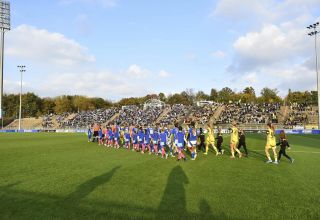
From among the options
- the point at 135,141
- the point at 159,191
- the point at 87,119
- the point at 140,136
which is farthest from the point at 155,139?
the point at 87,119

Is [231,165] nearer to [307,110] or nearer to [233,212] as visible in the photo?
[233,212]

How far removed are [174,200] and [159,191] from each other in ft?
3.49

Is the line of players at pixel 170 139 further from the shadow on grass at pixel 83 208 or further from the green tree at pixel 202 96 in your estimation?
the green tree at pixel 202 96

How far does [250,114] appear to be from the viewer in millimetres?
60875

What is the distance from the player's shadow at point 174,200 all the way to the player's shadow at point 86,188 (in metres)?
2.27

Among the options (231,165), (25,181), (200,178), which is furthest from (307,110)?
(25,181)

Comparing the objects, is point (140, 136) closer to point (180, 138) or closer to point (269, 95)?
point (180, 138)

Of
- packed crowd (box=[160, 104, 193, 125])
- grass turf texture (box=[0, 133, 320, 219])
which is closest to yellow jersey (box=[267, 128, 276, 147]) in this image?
grass turf texture (box=[0, 133, 320, 219])

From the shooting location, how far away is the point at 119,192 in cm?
907

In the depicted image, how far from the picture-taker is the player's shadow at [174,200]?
23.1 ft

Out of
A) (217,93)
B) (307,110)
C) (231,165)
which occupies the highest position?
(217,93)

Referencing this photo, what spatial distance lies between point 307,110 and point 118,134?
47097 millimetres

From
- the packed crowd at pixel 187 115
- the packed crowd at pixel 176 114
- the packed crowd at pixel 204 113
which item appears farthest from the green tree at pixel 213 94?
the packed crowd at pixel 204 113

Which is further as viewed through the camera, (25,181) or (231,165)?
(231,165)
